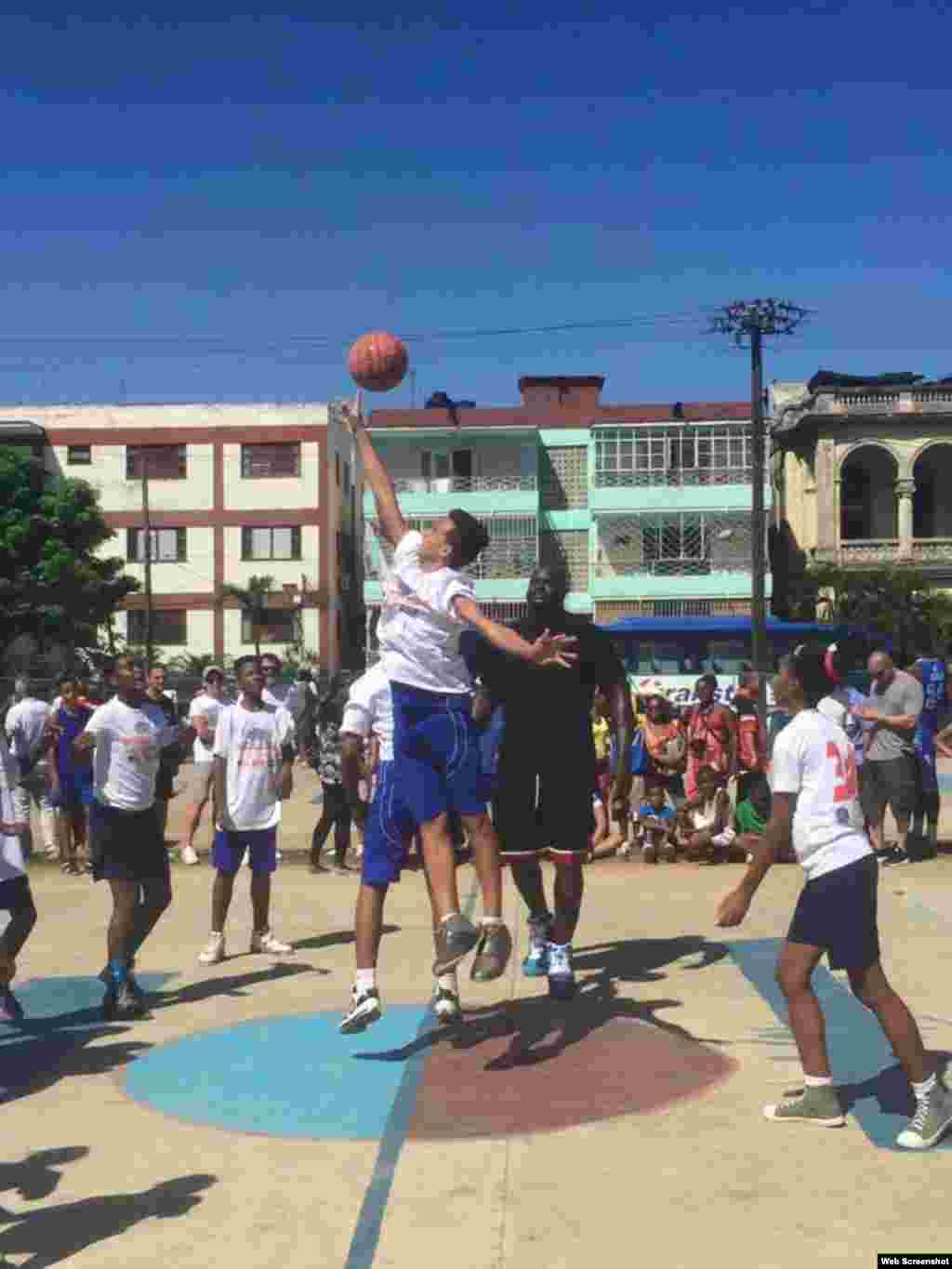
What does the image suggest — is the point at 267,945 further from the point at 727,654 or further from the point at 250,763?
the point at 727,654

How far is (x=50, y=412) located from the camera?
210 ft

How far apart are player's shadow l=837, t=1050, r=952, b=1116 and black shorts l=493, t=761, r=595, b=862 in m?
1.86

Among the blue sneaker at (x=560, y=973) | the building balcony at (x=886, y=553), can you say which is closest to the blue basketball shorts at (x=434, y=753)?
the blue sneaker at (x=560, y=973)

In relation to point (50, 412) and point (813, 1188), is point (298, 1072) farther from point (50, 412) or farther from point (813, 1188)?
point (50, 412)

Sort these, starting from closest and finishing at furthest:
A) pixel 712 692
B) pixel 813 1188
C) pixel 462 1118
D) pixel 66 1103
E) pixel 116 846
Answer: pixel 813 1188, pixel 462 1118, pixel 66 1103, pixel 116 846, pixel 712 692

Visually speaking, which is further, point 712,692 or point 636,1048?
point 712,692

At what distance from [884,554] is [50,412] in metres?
32.2

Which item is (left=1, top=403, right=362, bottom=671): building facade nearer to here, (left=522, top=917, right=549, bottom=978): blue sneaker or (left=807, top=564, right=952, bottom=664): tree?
(left=807, top=564, right=952, bottom=664): tree

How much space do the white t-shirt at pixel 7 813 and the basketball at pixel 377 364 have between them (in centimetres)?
240

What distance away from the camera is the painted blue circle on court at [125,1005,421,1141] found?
6.48 metres

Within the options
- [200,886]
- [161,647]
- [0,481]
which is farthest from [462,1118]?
[161,647]

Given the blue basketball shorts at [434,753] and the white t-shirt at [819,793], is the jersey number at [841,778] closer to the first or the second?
the white t-shirt at [819,793]

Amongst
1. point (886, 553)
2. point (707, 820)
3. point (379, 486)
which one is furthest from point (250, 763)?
point (886, 553)

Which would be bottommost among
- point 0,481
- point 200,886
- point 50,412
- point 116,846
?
point 200,886
